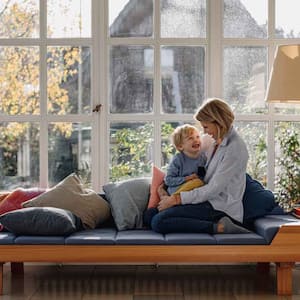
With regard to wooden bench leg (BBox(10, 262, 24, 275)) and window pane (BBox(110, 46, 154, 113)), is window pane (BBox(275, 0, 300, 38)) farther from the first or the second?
wooden bench leg (BBox(10, 262, 24, 275))

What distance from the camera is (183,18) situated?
18.7ft

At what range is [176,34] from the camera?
5699 millimetres

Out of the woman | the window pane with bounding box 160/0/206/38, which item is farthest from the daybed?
the window pane with bounding box 160/0/206/38

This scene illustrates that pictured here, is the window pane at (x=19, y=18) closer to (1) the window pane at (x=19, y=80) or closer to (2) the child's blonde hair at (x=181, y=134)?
(1) the window pane at (x=19, y=80)

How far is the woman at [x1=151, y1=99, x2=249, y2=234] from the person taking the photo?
480 cm

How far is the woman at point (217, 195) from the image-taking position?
15.8ft

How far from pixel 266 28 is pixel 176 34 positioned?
687mm

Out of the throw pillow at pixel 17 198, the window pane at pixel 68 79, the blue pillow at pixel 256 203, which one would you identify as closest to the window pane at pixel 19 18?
the window pane at pixel 68 79

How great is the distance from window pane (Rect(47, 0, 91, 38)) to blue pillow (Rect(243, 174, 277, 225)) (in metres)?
1.76

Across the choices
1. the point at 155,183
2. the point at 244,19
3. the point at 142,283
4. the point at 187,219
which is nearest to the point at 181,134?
the point at 155,183

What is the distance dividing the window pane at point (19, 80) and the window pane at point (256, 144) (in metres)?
1.59

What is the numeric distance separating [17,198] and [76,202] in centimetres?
45

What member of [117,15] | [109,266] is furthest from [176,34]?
[109,266]

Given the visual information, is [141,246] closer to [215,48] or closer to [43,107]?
[43,107]
